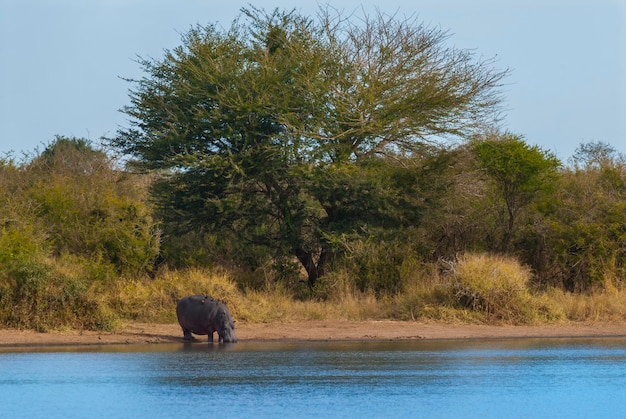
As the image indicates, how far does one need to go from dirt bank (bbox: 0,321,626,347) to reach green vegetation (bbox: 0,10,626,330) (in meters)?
2.15

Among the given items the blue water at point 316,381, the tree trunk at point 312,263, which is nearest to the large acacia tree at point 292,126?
the tree trunk at point 312,263

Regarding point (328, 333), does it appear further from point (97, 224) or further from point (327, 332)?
point (97, 224)

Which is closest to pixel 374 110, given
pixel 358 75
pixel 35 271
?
pixel 358 75

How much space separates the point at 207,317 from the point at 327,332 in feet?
10.7

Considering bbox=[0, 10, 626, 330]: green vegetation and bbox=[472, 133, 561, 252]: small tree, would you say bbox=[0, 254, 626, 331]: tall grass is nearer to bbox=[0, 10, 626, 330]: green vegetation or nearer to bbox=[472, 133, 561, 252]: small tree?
bbox=[0, 10, 626, 330]: green vegetation

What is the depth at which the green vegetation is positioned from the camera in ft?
91.1

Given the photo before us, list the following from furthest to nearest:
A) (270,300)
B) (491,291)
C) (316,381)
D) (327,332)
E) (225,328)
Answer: (270,300), (491,291), (327,332), (225,328), (316,381)

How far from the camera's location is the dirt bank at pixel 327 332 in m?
21.0

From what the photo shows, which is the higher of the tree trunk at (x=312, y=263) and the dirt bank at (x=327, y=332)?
the tree trunk at (x=312, y=263)

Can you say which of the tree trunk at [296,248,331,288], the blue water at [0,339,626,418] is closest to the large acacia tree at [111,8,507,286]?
the tree trunk at [296,248,331,288]

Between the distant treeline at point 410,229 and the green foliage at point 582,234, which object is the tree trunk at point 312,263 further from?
the green foliage at point 582,234

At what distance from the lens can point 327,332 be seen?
891 inches

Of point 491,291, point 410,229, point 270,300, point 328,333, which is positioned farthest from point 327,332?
point 410,229

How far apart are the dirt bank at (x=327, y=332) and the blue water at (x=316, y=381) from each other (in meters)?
1.34
